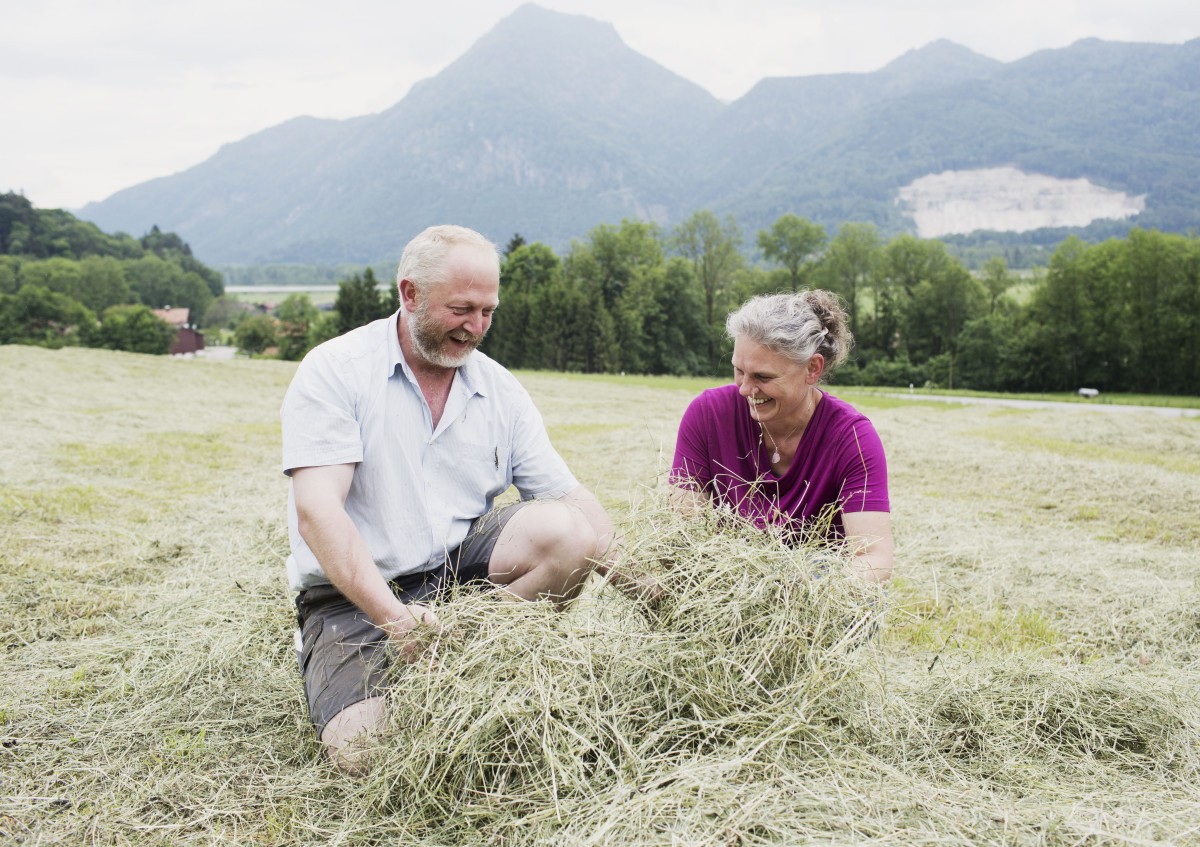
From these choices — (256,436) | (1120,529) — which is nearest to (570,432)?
(256,436)

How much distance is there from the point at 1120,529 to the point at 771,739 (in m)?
5.75

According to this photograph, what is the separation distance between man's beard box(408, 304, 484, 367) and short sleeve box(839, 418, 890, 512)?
1.54m

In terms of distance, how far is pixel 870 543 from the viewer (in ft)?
9.13

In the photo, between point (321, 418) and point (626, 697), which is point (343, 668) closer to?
point (321, 418)

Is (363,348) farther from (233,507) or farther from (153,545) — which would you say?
(233,507)

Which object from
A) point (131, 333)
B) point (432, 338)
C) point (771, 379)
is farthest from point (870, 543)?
point (131, 333)

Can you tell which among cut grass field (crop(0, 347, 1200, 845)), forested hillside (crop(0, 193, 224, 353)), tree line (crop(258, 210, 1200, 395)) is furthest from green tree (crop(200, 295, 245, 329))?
cut grass field (crop(0, 347, 1200, 845))

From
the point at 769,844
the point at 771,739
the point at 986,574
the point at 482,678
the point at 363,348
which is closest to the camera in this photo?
the point at 769,844

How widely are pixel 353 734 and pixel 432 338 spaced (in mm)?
1449

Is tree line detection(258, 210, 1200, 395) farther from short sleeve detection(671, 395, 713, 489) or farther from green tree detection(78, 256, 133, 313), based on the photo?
short sleeve detection(671, 395, 713, 489)

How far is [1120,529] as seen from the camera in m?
6.44

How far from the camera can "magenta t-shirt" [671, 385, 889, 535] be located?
3.03 metres

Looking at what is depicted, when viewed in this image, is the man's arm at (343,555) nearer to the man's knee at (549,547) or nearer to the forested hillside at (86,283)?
the man's knee at (549,547)

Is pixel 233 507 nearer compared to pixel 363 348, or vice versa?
pixel 363 348
